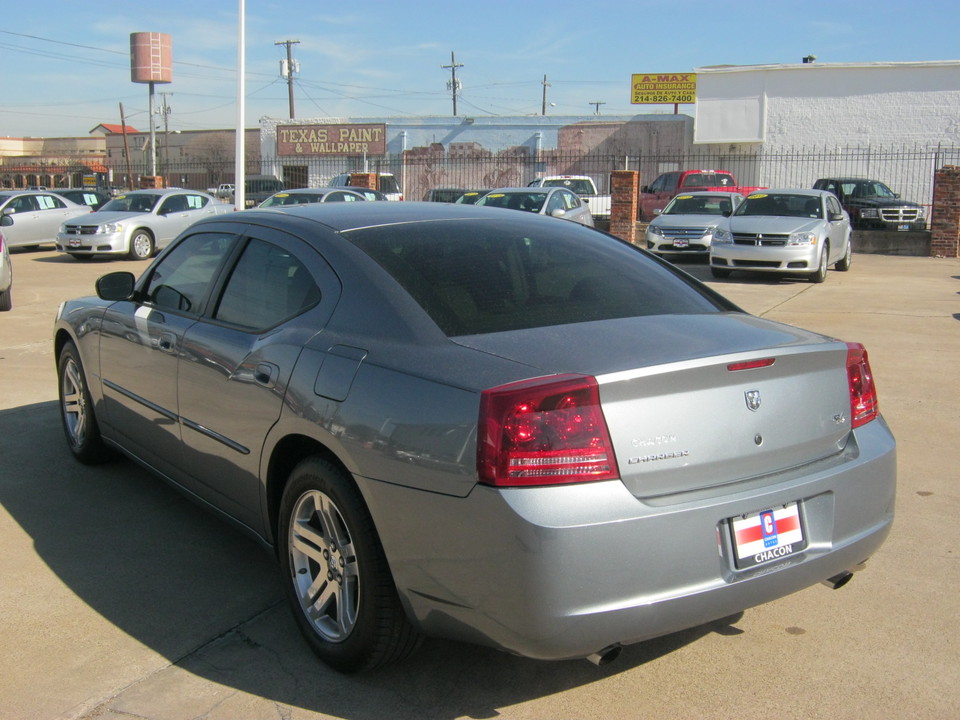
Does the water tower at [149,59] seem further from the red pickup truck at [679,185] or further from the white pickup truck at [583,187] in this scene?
the red pickup truck at [679,185]

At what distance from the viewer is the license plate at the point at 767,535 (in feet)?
9.34

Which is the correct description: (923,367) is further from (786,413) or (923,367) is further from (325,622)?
(325,622)

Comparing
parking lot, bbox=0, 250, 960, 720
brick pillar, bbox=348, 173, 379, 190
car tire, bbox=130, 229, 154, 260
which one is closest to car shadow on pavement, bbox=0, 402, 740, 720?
parking lot, bbox=0, 250, 960, 720

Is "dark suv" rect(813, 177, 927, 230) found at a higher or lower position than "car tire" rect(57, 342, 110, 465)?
higher

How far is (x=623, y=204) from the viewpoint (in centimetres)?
2430

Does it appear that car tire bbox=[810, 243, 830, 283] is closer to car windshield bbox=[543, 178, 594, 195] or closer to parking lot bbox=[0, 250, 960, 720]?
parking lot bbox=[0, 250, 960, 720]

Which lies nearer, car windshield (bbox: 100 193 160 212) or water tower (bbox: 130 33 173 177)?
car windshield (bbox: 100 193 160 212)

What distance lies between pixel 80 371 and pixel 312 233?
2.42 meters

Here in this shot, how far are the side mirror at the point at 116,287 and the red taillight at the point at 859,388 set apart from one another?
3.43 meters

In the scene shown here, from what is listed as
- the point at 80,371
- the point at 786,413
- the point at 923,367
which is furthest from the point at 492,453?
the point at 923,367

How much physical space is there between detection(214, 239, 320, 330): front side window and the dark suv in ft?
74.6

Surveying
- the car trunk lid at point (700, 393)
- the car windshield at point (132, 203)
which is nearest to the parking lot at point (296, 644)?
the car trunk lid at point (700, 393)

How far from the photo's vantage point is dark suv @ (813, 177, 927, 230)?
80.8ft

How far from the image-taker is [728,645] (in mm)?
3494
